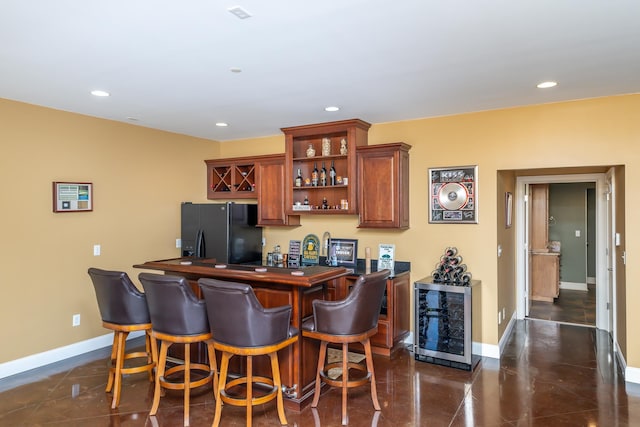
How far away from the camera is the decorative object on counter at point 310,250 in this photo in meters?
5.53

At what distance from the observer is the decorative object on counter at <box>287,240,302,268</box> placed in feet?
17.6

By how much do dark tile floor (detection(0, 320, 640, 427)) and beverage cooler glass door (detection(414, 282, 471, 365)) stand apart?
0.57 ft

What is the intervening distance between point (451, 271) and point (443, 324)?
22.4 inches

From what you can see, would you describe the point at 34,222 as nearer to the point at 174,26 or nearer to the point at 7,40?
the point at 7,40

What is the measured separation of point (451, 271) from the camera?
4.43 meters

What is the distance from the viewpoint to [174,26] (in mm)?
2455

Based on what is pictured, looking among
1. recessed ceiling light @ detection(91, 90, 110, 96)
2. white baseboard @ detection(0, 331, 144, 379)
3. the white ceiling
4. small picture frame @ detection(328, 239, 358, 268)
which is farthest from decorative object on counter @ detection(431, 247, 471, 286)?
white baseboard @ detection(0, 331, 144, 379)

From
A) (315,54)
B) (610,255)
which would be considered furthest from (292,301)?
(610,255)

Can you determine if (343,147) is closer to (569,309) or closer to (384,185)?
(384,185)

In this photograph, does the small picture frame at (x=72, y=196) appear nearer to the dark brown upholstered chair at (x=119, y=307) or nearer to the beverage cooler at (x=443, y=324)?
the dark brown upholstered chair at (x=119, y=307)

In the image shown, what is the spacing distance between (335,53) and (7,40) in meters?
2.14

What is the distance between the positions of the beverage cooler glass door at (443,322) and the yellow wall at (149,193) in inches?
10.1

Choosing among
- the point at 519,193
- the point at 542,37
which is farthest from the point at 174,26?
the point at 519,193

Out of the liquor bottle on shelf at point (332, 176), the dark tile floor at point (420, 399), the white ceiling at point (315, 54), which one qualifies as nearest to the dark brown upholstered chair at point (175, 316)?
the dark tile floor at point (420, 399)
